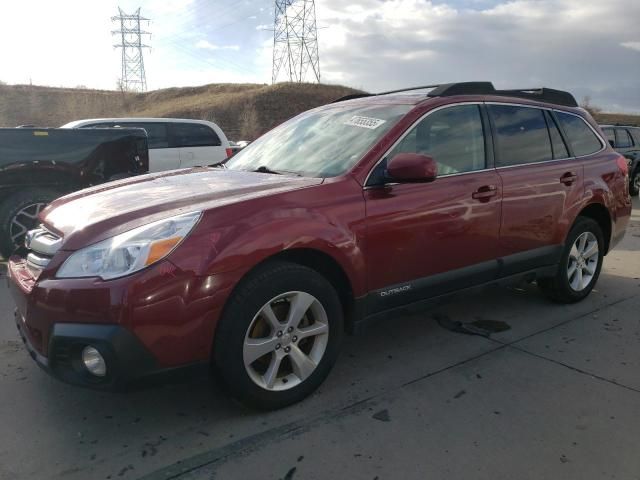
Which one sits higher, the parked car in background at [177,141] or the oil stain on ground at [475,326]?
the parked car in background at [177,141]

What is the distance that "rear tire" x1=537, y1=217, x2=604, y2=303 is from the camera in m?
4.44

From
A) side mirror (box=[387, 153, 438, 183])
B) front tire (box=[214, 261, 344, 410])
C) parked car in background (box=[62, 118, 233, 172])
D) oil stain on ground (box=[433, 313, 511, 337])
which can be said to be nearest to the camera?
front tire (box=[214, 261, 344, 410])

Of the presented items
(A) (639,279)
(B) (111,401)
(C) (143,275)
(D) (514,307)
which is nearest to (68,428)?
(B) (111,401)

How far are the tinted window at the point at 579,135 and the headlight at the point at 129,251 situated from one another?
3.45 meters

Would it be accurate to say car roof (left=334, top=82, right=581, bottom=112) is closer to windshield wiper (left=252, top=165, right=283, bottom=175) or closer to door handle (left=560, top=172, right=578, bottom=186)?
door handle (left=560, top=172, right=578, bottom=186)

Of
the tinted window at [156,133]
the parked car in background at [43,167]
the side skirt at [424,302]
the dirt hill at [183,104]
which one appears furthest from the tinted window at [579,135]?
the dirt hill at [183,104]

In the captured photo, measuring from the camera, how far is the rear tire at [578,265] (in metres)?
4.44

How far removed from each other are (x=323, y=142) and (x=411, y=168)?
0.79m

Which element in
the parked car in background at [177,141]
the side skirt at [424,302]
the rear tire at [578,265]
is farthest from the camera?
the parked car in background at [177,141]

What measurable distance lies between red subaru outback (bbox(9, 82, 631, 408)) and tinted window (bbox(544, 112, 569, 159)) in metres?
0.01

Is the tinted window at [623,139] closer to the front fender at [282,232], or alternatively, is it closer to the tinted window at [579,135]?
the tinted window at [579,135]

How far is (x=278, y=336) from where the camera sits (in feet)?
8.99

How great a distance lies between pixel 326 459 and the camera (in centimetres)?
243

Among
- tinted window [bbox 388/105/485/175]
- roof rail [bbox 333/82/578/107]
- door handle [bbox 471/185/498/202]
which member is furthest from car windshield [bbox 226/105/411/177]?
door handle [bbox 471/185/498/202]
